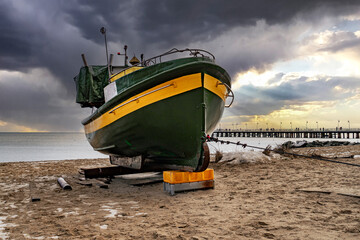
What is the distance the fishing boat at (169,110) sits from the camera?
189 inches

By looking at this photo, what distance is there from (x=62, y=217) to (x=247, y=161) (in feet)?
20.6

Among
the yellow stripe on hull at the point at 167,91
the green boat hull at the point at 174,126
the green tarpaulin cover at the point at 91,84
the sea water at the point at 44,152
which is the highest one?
the green tarpaulin cover at the point at 91,84

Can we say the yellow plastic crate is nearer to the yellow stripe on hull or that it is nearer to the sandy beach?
the sandy beach

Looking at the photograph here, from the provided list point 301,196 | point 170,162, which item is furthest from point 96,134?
point 301,196

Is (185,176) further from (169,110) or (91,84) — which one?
(91,84)

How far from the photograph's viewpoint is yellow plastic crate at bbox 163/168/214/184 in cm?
494

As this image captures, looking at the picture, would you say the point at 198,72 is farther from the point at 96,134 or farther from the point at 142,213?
the point at 96,134

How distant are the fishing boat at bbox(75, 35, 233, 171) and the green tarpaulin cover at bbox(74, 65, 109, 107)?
2.22 m

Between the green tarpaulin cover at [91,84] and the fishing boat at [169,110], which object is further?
the green tarpaulin cover at [91,84]

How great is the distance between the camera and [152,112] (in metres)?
5.00

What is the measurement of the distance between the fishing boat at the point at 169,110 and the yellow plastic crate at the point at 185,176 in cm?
16

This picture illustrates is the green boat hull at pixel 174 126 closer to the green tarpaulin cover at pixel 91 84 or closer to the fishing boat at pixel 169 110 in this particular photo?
the fishing boat at pixel 169 110

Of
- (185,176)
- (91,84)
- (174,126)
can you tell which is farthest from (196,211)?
(91,84)

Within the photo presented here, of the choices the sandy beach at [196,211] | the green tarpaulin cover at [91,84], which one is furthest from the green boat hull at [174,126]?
the green tarpaulin cover at [91,84]
